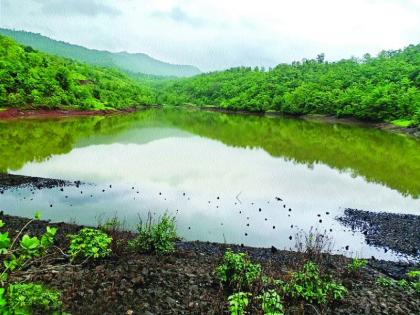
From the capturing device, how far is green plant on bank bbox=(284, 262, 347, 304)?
1109cm

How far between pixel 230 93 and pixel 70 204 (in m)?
178

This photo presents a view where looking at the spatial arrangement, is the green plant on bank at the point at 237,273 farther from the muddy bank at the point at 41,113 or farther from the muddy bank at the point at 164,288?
the muddy bank at the point at 41,113

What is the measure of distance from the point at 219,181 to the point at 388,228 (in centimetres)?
1638

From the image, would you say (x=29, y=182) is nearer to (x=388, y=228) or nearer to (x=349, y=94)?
(x=388, y=228)

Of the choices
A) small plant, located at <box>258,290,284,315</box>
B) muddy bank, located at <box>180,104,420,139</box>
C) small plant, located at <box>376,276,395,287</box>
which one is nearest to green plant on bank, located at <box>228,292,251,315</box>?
small plant, located at <box>258,290,284,315</box>

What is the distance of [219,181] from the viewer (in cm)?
3550

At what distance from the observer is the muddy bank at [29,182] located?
28.1 meters

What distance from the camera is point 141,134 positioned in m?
70.5

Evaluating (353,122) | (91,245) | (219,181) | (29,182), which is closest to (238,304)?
(91,245)

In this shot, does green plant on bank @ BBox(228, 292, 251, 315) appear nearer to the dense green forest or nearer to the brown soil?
→ the brown soil

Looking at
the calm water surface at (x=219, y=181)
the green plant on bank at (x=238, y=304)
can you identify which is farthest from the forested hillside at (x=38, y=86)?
the green plant on bank at (x=238, y=304)

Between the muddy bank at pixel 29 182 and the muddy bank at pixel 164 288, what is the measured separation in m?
15.3

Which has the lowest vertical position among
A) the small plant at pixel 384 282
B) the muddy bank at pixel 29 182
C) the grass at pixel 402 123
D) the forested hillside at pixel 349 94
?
the muddy bank at pixel 29 182

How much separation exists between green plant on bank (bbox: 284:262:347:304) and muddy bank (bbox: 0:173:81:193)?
75.1 feet
